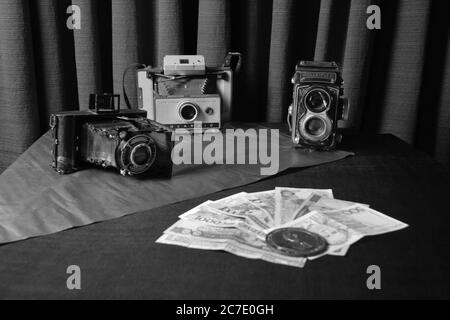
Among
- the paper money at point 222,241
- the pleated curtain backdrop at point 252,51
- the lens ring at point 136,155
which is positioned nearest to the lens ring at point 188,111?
the pleated curtain backdrop at point 252,51

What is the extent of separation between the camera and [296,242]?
88 cm

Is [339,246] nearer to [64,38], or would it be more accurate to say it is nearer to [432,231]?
[432,231]

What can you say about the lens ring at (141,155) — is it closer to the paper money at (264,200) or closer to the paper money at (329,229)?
the paper money at (264,200)

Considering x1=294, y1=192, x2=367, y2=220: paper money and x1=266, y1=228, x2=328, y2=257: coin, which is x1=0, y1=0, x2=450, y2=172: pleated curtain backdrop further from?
x1=266, y1=228, x2=328, y2=257: coin

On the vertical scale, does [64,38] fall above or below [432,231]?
above

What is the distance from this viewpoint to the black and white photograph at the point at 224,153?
0.79 m

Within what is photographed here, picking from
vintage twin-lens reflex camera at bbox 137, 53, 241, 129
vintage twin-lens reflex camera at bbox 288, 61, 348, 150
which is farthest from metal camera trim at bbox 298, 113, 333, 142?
vintage twin-lens reflex camera at bbox 137, 53, 241, 129

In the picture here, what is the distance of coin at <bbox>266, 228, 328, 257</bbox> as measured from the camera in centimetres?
85

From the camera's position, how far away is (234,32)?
189 cm

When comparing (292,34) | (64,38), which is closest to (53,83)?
(64,38)

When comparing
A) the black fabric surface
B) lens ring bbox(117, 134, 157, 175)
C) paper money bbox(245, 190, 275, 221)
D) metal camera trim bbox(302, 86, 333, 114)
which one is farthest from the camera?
metal camera trim bbox(302, 86, 333, 114)

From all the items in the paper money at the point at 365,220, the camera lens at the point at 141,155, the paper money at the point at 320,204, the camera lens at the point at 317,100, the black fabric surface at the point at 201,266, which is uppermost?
the camera lens at the point at 317,100

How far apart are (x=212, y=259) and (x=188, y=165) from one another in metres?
0.56
